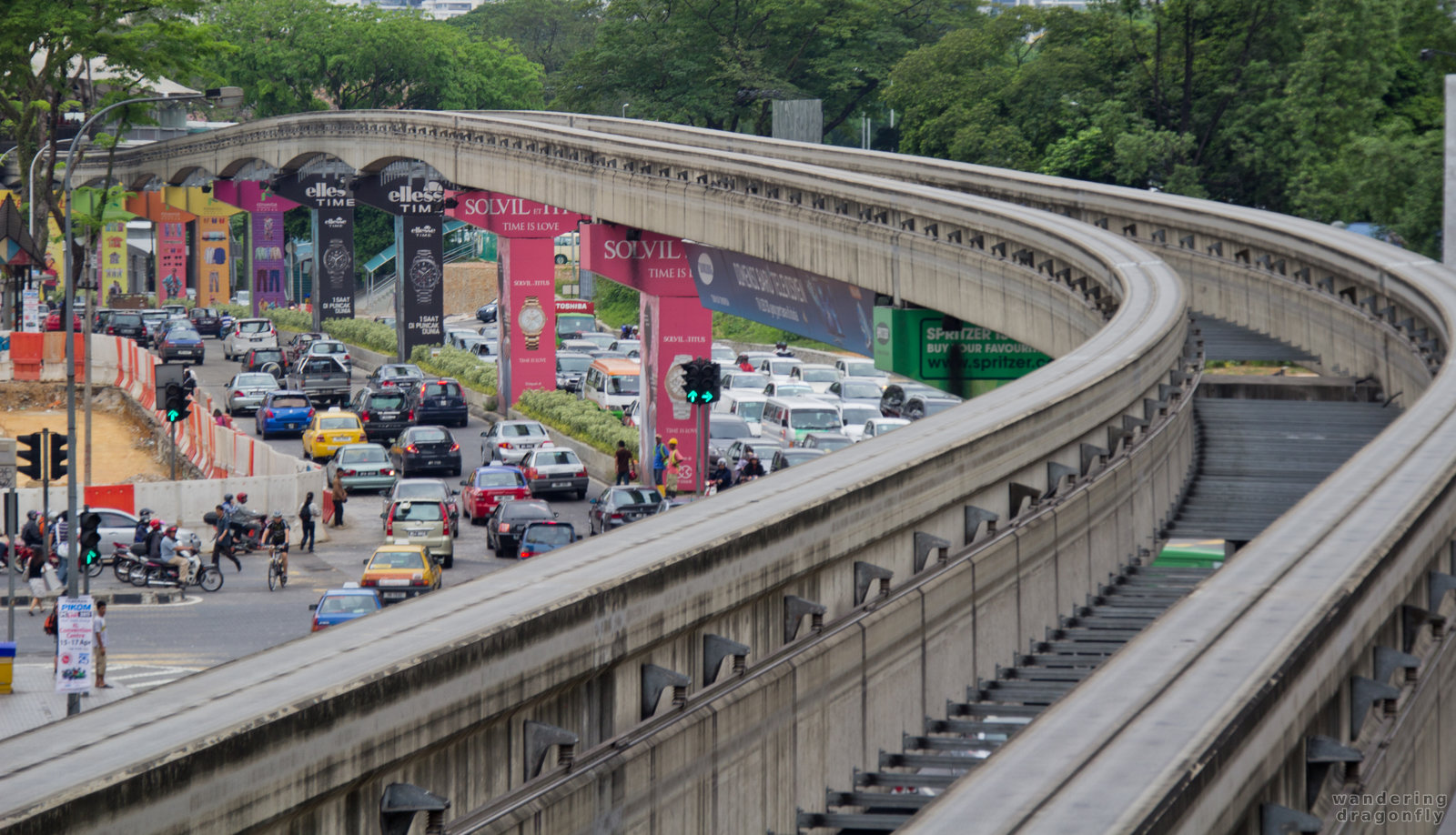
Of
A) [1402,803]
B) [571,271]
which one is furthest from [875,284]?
[571,271]

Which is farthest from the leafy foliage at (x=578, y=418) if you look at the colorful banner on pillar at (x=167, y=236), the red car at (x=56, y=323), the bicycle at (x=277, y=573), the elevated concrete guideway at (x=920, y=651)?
the colorful banner on pillar at (x=167, y=236)

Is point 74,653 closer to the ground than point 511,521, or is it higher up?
higher up

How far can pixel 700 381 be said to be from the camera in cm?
3509

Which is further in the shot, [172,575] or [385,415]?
[385,415]

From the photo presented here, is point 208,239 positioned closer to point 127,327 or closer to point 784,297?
point 127,327

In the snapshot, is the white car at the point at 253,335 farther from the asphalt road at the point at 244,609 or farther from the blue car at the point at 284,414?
the asphalt road at the point at 244,609

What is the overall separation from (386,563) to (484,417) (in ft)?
92.7

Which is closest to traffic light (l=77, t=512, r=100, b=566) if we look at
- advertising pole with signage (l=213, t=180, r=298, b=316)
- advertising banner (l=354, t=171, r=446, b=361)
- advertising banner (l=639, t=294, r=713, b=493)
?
advertising banner (l=639, t=294, r=713, b=493)

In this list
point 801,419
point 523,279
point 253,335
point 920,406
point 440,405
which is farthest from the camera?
point 253,335

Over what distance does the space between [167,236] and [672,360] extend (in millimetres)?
68602

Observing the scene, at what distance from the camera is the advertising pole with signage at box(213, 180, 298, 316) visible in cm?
9275

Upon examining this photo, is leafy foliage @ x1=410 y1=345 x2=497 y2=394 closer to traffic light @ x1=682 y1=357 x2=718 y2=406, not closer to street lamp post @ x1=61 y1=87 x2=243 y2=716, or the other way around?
street lamp post @ x1=61 y1=87 x2=243 y2=716

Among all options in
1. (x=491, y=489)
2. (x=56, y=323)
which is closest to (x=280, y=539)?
(x=491, y=489)

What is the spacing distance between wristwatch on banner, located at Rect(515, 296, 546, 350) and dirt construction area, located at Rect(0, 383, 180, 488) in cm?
1118
